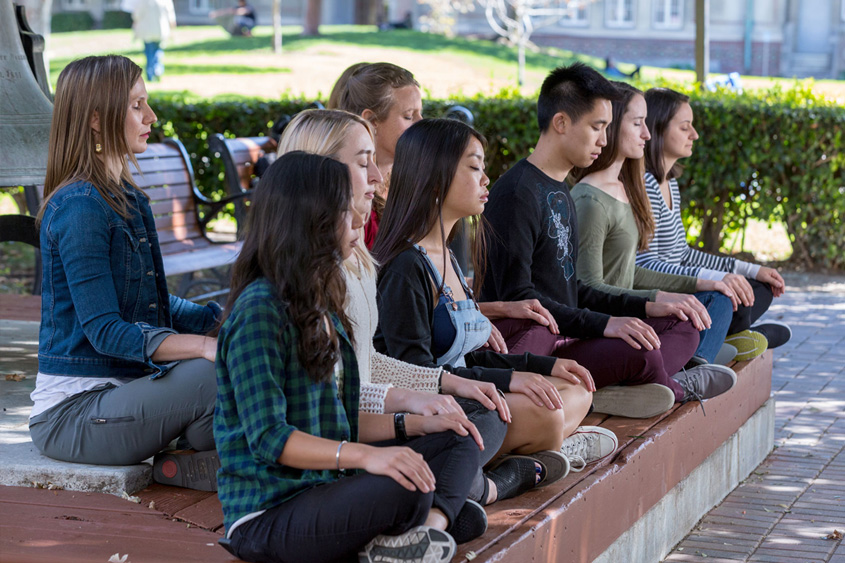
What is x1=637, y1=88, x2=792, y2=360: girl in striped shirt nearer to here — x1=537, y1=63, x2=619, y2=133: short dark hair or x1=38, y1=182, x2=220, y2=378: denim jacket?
x1=537, y1=63, x2=619, y2=133: short dark hair

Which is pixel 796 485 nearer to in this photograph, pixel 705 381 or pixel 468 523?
pixel 705 381

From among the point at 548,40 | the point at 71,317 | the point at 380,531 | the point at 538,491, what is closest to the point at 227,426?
the point at 380,531

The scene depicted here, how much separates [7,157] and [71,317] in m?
1.47

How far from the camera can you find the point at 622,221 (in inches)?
195

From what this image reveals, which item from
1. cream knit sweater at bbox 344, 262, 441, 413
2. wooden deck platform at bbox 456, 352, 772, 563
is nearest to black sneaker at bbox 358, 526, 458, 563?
wooden deck platform at bbox 456, 352, 772, 563

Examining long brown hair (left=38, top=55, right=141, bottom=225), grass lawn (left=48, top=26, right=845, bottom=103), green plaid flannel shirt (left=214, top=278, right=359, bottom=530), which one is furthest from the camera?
grass lawn (left=48, top=26, right=845, bottom=103)

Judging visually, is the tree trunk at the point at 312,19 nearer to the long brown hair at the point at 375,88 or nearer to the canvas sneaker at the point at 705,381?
the long brown hair at the point at 375,88

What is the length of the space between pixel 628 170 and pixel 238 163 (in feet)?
10.2

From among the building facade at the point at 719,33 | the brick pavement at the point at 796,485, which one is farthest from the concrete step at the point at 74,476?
the building facade at the point at 719,33

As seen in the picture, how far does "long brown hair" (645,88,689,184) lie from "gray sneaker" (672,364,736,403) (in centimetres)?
131

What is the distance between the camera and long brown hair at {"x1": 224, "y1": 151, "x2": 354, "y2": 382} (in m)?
2.62

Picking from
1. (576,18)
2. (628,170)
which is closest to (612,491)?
(628,170)

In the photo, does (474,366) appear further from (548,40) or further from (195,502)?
(548,40)

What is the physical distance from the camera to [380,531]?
104 inches
